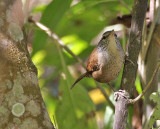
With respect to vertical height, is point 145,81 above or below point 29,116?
below

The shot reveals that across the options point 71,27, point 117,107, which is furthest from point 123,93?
point 71,27

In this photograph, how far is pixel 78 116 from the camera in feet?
7.32

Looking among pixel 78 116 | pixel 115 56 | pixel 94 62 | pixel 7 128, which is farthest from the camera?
pixel 78 116

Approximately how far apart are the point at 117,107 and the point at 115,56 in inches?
17.5

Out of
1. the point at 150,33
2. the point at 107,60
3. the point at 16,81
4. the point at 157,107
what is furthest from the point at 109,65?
the point at 16,81

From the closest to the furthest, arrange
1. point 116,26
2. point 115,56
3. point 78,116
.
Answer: point 115,56 < point 78,116 < point 116,26

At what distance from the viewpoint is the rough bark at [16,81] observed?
1409mm

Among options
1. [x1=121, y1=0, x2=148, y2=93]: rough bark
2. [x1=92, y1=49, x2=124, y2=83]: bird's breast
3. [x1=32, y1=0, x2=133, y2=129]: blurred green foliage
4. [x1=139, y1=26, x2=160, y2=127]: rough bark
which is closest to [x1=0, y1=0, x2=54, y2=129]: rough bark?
[x1=32, y1=0, x2=133, y2=129]: blurred green foliage

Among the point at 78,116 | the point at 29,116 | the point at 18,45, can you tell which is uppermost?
the point at 18,45

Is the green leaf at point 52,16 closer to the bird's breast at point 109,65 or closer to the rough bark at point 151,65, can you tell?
the bird's breast at point 109,65

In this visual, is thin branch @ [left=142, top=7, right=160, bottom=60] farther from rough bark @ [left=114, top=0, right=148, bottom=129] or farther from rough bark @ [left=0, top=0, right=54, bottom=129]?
rough bark @ [left=0, top=0, right=54, bottom=129]

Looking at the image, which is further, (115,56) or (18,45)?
(115,56)

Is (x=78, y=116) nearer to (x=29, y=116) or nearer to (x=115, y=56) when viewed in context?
(x=115, y=56)

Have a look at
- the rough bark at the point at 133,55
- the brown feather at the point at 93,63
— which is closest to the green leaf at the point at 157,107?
the rough bark at the point at 133,55
